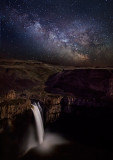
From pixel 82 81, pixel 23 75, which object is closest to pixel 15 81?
pixel 23 75

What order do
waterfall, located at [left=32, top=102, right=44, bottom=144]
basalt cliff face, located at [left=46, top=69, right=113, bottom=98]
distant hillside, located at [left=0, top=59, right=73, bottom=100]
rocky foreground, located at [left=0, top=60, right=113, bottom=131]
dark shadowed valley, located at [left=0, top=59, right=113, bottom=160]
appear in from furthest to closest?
1. distant hillside, located at [left=0, top=59, right=73, bottom=100]
2. basalt cliff face, located at [left=46, top=69, right=113, bottom=98]
3. rocky foreground, located at [left=0, top=60, right=113, bottom=131]
4. waterfall, located at [left=32, top=102, right=44, bottom=144]
5. dark shadowed valley, located at [left=0, top=59, right=113, bottom=160]

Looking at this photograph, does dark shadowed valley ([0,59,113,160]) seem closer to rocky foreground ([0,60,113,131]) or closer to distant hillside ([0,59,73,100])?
rocky foreground ([0,60,113,131])

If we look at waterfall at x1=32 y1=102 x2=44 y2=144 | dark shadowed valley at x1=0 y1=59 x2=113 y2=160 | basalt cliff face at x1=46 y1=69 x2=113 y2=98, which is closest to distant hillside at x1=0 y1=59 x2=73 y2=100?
dark shadowed valley at x1=0 y1=59 x2=113 y2=160

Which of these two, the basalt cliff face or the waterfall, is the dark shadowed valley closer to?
the basalt cliff face

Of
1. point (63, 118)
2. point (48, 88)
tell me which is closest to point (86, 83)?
point (48, 88)

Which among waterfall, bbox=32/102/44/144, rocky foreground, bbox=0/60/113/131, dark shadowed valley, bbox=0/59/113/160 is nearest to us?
dark shadowed valley, bbox=0/59/113/160

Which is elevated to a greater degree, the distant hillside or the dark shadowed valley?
the distant hillside

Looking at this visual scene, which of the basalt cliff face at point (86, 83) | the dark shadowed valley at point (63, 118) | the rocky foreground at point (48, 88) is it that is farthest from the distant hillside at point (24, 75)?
the basalt cliff face at point (86, 83)

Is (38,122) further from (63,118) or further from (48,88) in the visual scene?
(48,88)

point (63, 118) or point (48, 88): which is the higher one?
point (48, 88)

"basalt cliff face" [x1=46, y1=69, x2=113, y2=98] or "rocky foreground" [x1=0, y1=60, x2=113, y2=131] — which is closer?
"rocky foreground" [x1=0, y1=60, x2=113, y2=131]

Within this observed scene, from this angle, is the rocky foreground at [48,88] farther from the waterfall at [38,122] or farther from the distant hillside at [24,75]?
the waterfall at [38,122]
